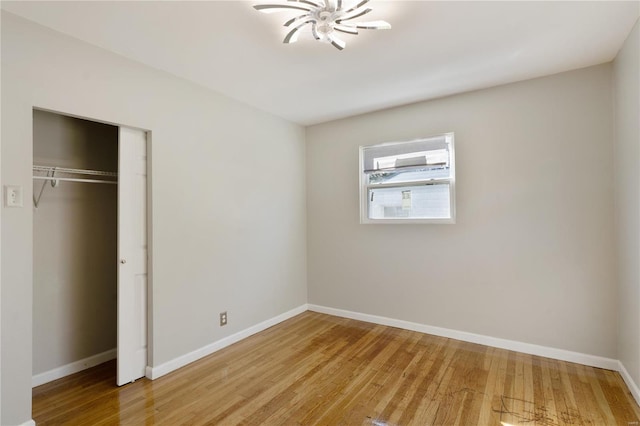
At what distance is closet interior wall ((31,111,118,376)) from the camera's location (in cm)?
253

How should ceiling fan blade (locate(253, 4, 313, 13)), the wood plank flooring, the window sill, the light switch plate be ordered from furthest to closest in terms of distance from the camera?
1. the window sill
2. the wood plank flooring
3. the light switch plate
4. ceiling fan blade (locate(253, 4, 313, 13))

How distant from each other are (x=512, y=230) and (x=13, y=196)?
12.7 ft

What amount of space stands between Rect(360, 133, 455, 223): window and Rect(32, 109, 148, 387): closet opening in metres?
2.46

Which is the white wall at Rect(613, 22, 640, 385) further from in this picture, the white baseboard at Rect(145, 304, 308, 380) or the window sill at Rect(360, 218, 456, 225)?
the white baseboard at Rect(145, 304, 308, 380)

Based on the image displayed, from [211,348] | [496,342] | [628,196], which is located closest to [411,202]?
[496,342]

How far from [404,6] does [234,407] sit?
2.85m

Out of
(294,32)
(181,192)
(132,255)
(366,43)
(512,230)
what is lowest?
(132,255)

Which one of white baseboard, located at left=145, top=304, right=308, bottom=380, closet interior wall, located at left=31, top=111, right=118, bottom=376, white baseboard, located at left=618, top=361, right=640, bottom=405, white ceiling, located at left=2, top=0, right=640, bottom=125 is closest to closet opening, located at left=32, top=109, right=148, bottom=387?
closet interior wall, located at left=31, top=111, right=118, bottom=376

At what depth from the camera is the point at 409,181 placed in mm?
3572

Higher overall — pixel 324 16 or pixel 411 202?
pixel 324 16

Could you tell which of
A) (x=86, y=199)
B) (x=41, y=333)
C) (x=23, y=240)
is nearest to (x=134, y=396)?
(x=41, y=333)

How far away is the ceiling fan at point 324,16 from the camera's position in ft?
5.58

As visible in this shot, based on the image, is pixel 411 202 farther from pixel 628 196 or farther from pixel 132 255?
pixel 132 255

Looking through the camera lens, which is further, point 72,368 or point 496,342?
point 496,342
